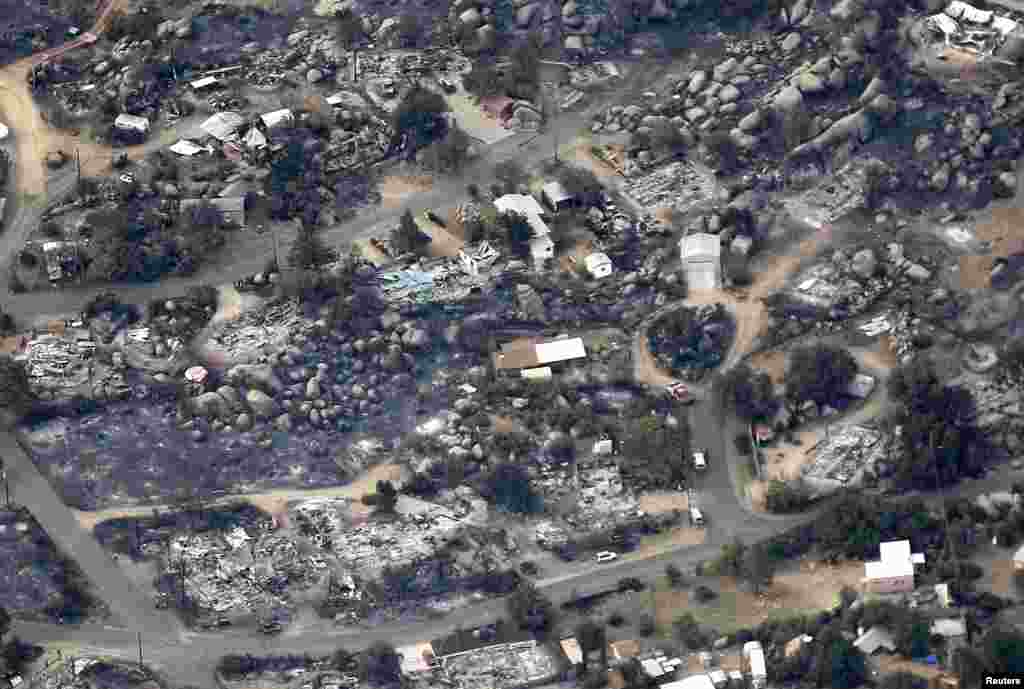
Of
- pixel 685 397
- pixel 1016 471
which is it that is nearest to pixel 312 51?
pixel 685 397

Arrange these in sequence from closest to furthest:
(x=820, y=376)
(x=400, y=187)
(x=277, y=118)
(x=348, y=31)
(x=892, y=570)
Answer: (x=892, y=570) → (x=820, y=376) → (x=400, y=187) → (x=277, y=118) → (x=348, y=31)

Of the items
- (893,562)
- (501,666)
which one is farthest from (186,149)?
(893,562)

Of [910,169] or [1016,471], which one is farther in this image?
[910,169]

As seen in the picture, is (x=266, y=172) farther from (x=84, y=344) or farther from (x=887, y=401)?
(x=887, y=401)

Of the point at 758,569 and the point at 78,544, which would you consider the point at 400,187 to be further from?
the point at 758,569

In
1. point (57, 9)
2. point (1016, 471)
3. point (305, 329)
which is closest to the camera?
point (1016, 471)

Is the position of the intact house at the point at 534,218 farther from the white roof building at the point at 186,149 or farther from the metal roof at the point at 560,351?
the white roof building at the point at 186,149
